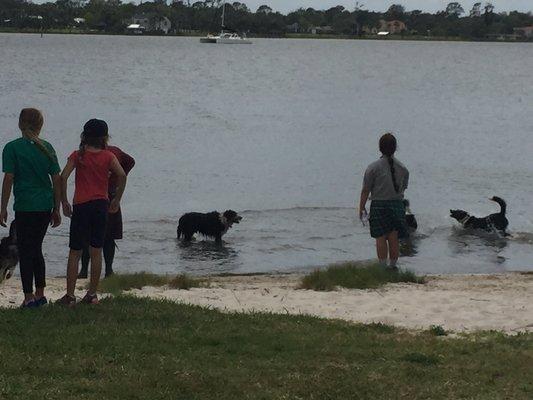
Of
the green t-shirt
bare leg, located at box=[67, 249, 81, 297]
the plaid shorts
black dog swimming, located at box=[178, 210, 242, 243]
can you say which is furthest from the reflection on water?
the green t-shirt

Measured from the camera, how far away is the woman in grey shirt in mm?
11391

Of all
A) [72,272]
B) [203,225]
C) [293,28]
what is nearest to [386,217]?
[72,272]

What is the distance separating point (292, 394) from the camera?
6.31 metres

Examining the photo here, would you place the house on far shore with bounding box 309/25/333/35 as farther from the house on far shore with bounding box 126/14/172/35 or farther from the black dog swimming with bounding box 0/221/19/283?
the black dog swimming with bounding box 0/221/19/283

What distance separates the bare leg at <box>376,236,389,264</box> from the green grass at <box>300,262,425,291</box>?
20cm

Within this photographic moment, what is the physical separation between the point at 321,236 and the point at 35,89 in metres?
42.6

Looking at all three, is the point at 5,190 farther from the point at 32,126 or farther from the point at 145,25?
the point at 145,25

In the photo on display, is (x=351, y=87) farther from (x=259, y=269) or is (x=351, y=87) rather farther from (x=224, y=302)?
(x=224, y=302)

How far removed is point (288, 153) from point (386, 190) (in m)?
20.1

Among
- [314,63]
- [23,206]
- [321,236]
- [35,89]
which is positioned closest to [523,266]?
[321,236]

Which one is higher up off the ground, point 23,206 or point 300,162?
point 23,206

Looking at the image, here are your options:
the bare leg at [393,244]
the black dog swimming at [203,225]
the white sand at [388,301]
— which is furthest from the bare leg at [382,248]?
the black dog swimming at [203,225]

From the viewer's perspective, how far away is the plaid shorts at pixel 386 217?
455 inches

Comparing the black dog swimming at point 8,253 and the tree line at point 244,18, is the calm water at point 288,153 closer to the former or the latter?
the black dog swimming at point 8,253
